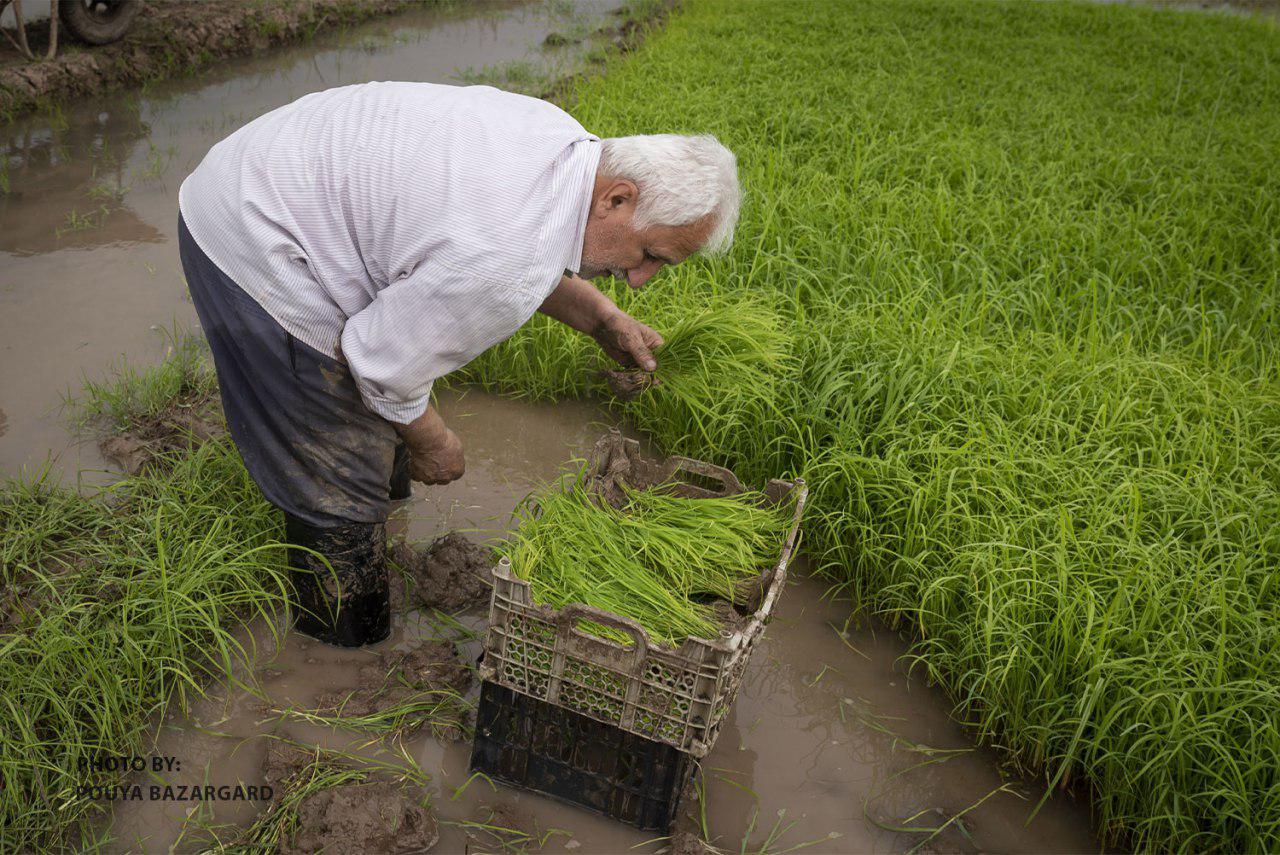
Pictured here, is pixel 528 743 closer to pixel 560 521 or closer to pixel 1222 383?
pixel 560 521

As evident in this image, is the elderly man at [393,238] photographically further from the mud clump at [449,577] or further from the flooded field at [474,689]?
the flooded field at [474,689]

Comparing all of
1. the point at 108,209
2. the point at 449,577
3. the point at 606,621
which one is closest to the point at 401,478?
the point at 449,577

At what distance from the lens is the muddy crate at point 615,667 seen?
1.95m

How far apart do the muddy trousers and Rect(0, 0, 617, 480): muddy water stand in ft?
3.49

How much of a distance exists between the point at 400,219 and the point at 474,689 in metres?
1.28

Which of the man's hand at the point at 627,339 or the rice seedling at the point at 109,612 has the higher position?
the man's hand at the point at 627,339

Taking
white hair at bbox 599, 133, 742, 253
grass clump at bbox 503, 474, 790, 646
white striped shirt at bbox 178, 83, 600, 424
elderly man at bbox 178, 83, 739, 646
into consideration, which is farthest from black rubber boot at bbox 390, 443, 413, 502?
white hair at bbox 599, 133, 742, 253

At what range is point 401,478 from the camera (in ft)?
10.2

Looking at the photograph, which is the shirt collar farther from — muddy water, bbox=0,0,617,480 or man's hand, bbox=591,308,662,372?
muddy water, bbox=0,0,617,480

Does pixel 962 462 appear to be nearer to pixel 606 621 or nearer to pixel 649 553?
pixel 649 553

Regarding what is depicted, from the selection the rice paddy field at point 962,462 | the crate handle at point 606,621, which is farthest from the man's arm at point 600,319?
the crate handle at point 606,621

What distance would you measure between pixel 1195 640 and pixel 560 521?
5.54 feet

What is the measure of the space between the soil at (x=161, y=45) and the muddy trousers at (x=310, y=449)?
5019 mm

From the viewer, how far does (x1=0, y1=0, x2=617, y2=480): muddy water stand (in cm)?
359
